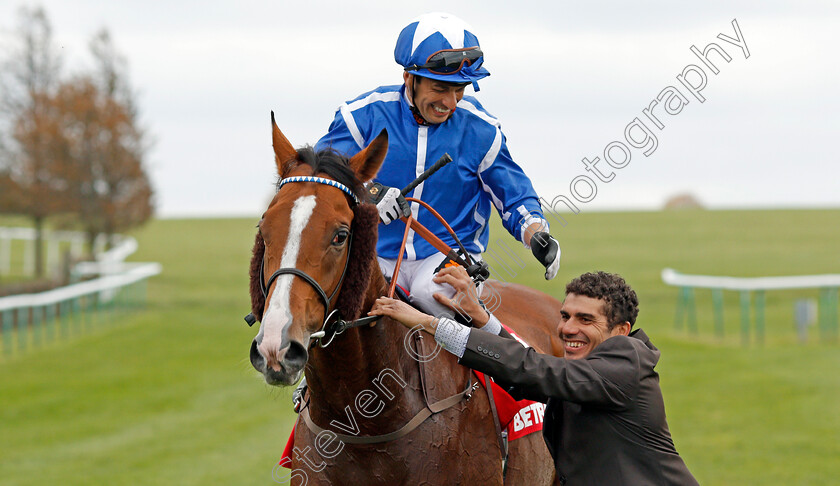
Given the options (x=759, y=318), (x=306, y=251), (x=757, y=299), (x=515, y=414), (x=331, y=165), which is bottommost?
(x=759, y=318)

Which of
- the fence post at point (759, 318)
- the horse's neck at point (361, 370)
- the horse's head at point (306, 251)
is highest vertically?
the horse's head at point (306, 251)

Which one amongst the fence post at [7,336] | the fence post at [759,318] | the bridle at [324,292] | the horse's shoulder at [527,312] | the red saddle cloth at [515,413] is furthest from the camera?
the fence post at [759,318]

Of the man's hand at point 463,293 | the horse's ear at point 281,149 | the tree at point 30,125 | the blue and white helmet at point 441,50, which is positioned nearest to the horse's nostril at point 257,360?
the horse's ear at point 281,149

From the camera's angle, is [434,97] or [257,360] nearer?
[257,360]

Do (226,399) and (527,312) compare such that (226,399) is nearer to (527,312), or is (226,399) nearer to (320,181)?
(527,312)

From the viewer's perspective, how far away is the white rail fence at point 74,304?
53.1 ft

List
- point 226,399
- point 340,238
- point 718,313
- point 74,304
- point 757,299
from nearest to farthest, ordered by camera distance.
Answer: point 340,238 → point 226,399 → point 74,304 → point 718,313 → point 757,299

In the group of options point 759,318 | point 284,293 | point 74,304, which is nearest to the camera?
point 284,293

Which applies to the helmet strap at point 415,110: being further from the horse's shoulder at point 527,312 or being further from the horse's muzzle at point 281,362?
the horse's muzzle at point 281,362

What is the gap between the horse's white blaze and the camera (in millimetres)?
2689

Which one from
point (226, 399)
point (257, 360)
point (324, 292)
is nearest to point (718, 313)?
point (226, 399)

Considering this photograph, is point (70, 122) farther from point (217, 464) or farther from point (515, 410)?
point (515, 410)

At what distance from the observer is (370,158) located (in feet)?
10.9

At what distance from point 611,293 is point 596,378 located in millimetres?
348
